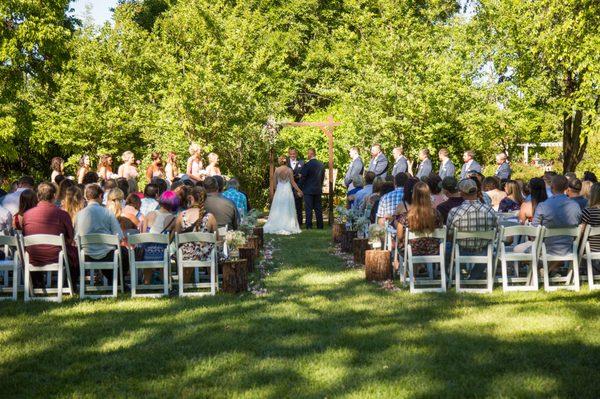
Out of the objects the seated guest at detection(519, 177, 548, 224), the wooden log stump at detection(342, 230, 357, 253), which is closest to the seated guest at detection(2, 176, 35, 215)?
the wooden log stump at detection(342, 230, 357, 253)

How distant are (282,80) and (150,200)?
21.1 meters

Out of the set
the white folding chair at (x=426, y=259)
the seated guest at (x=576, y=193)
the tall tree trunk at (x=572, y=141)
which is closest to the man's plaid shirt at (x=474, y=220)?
the white folding chair at (x=426, y=259)

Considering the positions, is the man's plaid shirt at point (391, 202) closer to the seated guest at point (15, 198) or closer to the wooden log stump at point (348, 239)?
the wooden log stump at point (348, 239)

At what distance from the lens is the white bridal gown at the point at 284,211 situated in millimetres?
19891

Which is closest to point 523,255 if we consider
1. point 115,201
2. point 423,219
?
point 423,219

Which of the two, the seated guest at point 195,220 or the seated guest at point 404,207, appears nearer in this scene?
the seated guest at point 195,220

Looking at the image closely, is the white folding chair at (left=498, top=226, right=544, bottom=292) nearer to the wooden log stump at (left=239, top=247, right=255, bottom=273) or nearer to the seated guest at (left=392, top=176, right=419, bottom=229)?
the seated guest at (left=392, top=176, right=419, bottom=229)

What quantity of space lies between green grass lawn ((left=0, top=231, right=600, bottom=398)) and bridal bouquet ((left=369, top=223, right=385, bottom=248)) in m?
1.57

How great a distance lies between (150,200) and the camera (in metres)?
12.4

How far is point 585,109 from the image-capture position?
881 inches

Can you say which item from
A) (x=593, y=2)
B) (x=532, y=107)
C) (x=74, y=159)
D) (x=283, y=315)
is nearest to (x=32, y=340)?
(x=283, y=315)

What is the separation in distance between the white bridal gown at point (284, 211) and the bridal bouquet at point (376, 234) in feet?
26.2

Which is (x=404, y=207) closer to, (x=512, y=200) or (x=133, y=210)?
(x=512, y=200)

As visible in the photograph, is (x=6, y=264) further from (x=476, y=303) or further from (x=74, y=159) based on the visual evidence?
(x=74, y=159)
